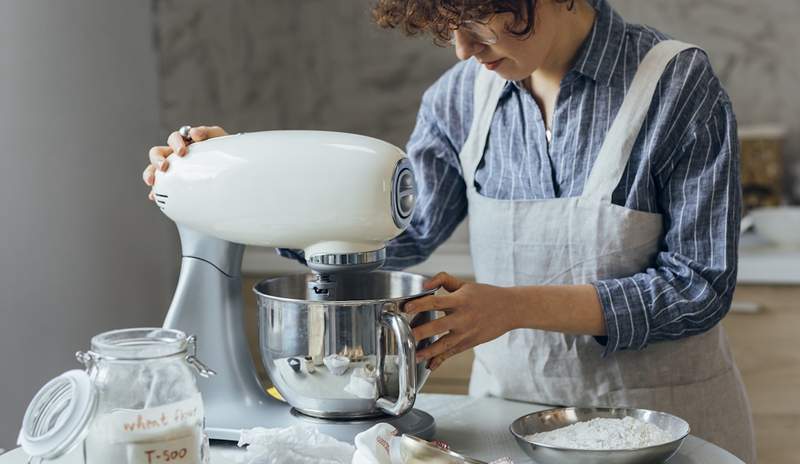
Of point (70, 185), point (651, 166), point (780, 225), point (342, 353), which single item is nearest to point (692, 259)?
point (651, 166)

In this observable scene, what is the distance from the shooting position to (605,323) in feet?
4.44

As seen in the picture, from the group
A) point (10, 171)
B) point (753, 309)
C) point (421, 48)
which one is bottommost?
point (753, 309)

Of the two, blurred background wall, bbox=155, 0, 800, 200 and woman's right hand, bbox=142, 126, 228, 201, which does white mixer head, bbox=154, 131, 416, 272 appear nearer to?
woman's right hand, bbox=142, 126, 228, 201

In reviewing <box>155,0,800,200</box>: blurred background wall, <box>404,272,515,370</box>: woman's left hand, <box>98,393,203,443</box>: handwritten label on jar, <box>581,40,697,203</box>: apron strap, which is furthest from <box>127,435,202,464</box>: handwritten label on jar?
<box>155,0,800,200</box>: blurred background wall

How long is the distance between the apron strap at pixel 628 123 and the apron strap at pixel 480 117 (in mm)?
221

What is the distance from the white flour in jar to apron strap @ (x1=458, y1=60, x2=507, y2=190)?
57cm

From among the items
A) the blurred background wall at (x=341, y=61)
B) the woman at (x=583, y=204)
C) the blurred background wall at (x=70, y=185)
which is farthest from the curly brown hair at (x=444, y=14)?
the blurred background wall at (x=341, y=61)

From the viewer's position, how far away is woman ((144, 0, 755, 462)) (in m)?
1.33

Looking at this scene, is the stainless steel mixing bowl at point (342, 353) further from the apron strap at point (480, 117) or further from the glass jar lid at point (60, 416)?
the apron strap at point (480, 117)

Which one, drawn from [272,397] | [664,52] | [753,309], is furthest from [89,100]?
[753,309]

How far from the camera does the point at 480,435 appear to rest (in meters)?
1.25

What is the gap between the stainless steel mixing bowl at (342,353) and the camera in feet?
3.62

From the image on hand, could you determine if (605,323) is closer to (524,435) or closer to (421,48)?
(524,435)

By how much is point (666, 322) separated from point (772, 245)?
48.7 inches
